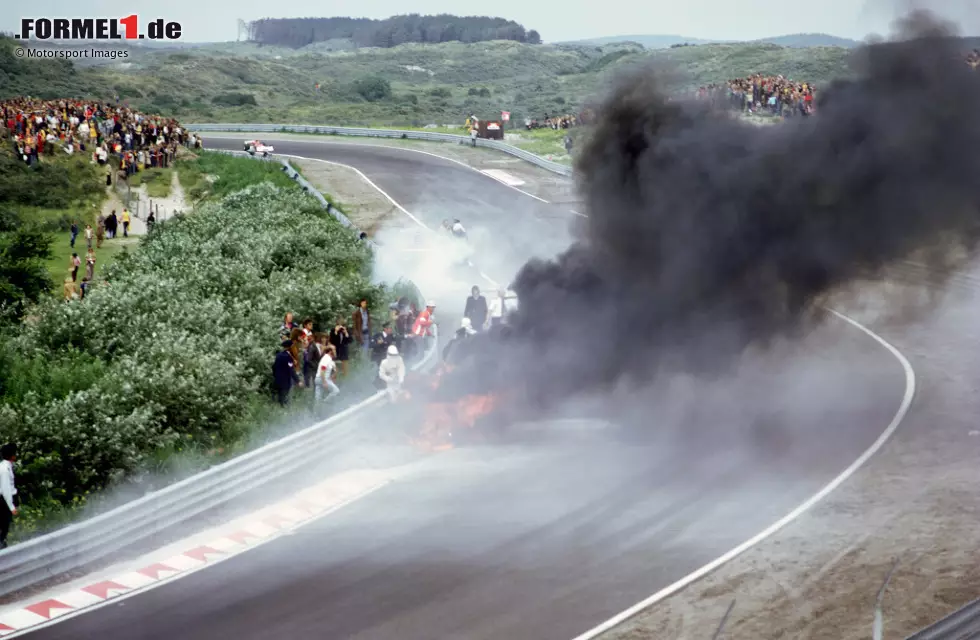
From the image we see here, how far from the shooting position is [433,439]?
20000mm

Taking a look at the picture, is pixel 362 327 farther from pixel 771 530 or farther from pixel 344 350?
pixel 771 530

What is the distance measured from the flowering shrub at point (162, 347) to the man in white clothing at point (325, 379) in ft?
4.02

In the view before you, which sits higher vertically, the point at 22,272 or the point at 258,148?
the point at 258,148

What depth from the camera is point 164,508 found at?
16094 millimetres

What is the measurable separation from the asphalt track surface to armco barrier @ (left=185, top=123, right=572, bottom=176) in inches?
1423

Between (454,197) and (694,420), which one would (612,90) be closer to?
(694,420)

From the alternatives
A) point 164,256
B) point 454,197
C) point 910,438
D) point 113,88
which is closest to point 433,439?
point 910,438

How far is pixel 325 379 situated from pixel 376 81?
100913 millimetres

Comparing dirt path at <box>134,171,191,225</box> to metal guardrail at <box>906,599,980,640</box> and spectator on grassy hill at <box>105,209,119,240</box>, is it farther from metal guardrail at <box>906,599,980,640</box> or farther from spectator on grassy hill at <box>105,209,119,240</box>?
metal guardrail at <box>906,599,980,640</box>

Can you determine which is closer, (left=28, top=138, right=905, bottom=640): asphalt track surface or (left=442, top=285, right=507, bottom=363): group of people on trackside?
(left=28, top=138, right=905, bottom=640): asphalt track surface

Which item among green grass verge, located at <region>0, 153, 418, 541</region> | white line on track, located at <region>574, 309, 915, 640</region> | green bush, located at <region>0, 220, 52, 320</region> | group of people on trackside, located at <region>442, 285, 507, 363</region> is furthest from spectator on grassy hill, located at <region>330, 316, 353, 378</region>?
white line on track, located at <region>574, 309, 915, 640</region>

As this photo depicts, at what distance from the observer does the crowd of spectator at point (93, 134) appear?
53.8m

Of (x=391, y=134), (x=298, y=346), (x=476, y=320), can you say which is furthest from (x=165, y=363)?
(x=391, y=134)

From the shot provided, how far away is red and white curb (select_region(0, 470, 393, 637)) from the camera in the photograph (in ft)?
44.8
